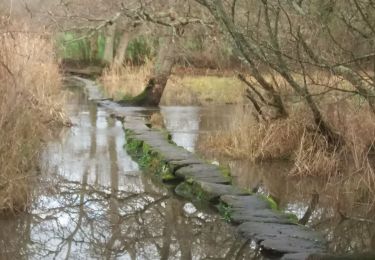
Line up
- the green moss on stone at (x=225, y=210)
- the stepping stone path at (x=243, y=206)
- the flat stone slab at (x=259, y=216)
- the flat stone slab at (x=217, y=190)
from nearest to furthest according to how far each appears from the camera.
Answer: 1. the stepping stone path at (x=243, y=206)
2. the flat stone slab at (x=259, y=216)
3. the green moss on stone at (x=225, y=210)
4. the flat stone slab at (x=217, y=190)

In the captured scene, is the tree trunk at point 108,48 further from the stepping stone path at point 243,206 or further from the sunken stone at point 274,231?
the sunken stone at point 274,231

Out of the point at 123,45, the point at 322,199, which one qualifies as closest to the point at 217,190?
the point at 322,199

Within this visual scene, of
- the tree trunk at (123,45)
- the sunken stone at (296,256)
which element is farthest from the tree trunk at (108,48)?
the sunken stone at (296,256)

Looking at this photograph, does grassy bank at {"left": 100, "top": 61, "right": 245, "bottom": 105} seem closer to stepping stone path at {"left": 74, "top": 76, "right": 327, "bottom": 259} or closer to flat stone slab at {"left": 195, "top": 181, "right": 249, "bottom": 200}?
stepping stone path at {"left": 74, "top": 76, "right": 327, "bottom": 259}

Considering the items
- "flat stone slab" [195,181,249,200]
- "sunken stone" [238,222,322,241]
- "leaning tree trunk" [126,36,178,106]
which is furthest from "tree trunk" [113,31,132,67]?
"sunken stone" [238,222,322,241]

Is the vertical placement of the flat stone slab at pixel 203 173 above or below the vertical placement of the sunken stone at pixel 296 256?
above

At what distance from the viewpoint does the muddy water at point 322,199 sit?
596 centimetres

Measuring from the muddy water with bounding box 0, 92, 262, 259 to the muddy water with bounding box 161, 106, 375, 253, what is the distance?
996mm

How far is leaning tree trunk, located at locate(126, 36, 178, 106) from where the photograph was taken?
17.0m

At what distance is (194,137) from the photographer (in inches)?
460

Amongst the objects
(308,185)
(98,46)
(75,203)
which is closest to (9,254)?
(75,203)

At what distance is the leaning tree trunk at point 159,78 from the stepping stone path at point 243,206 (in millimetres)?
6928

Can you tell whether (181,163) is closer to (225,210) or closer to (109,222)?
(225,210)

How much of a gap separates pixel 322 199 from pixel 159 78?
33.5ft
